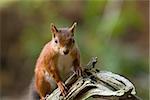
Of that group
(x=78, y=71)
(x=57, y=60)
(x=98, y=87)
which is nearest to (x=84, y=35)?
(x=57, y=60)

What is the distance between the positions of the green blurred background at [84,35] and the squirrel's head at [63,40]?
3.75 ft

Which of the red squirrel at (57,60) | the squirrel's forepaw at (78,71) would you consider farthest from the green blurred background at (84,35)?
the squirrel's forepaw at (78,71)

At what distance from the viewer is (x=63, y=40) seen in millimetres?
1853

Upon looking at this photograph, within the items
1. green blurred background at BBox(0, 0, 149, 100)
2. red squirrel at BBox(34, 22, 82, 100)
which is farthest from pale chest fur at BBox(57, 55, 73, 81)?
green blurred background at BBox(0, 0, 149, 100)

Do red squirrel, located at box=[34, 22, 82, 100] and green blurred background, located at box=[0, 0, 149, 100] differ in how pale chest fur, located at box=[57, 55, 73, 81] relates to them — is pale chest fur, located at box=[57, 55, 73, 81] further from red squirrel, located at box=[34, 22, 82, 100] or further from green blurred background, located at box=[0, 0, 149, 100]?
green blurred background, located at box=[0, 0, 149, 100]

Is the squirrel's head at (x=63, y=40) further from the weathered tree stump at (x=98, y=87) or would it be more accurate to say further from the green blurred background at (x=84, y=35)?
the green blurred background at (x=84, y=35)

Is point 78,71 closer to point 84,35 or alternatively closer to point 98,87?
point 98,87

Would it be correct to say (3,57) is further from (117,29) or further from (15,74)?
(117,29)

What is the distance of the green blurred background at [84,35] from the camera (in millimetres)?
3154

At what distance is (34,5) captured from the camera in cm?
372

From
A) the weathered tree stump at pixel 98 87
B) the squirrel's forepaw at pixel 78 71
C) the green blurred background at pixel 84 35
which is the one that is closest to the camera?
the weathered tree stump at pixel 98 87

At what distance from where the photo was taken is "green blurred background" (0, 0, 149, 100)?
3.15 m

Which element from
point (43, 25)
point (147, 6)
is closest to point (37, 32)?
point (43, 25)

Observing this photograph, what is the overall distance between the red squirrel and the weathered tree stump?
7 cm
